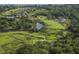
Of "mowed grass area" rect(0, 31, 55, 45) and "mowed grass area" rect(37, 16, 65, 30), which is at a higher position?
"mowed grass area" rect(37, 16, 65, 30)

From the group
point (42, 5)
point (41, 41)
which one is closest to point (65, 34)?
point (41, 41)

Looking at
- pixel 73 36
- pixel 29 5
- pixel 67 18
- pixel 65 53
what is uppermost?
pixel 29 5

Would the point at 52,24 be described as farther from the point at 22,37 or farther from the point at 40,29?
the point at 22,37

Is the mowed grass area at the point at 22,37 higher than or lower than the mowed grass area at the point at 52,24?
lower

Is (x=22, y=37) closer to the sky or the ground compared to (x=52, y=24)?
closer to the ground

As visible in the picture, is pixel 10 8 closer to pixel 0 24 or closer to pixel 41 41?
pixel 0 24

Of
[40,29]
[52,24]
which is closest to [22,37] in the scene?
[40,29]

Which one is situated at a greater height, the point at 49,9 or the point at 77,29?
the point at 49,9
